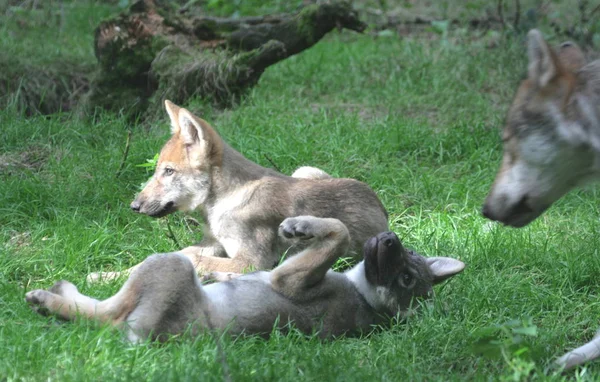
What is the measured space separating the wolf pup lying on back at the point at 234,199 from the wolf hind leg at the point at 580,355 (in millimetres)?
1981

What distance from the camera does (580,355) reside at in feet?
15.8

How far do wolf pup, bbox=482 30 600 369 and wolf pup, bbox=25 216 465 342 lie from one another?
2.68 feet

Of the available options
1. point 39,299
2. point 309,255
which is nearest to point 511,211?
Answer: point 309,255

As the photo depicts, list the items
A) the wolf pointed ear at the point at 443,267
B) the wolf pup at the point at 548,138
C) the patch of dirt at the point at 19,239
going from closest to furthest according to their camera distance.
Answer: the wolf pup at the point at 548,138 < the wolf pointed ear at the point at 443,267 < the patch of dirt at the point at 19,239

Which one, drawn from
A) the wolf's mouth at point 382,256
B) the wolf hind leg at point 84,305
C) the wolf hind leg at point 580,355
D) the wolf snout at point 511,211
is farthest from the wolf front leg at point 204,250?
the wolf hind leg at point 580,355

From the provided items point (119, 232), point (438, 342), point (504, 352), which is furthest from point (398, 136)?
point (504, 352)

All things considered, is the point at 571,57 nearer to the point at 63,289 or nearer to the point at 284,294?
the point at 284,294

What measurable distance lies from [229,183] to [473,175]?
268 centimetres

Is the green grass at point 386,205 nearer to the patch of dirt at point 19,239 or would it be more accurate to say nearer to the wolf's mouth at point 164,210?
the patch of dirt at point 19,239

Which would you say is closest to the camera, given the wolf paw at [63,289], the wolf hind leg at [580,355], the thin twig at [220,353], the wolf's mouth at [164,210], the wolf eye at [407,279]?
the thin twig at [220,353]

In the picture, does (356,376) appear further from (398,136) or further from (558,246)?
A: (398,136)

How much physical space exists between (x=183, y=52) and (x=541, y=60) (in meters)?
5.85

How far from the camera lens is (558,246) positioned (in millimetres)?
6750

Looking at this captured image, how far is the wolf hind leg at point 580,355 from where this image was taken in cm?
480
